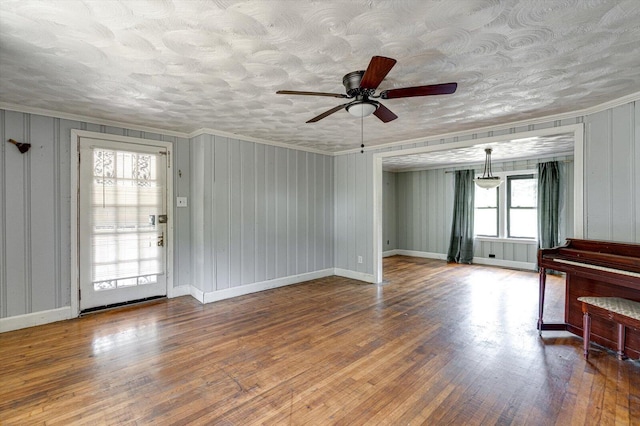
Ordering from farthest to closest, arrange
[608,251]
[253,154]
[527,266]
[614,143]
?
[527,266]
[253,154]
[614,143]
[608,251]

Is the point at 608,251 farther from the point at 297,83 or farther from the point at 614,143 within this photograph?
the point at 297,83

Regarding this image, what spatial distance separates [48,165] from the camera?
3529 millimetres

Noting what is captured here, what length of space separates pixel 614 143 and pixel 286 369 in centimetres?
386

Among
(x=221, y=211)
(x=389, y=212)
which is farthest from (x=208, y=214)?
(x=389, y=212)

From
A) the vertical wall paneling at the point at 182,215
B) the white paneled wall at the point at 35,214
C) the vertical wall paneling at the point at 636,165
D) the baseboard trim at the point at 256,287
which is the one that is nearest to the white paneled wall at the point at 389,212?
the baseboard trim at the point at 256,287

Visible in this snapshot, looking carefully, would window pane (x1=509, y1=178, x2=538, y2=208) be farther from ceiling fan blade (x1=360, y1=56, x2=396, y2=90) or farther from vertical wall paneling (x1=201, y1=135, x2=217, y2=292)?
vertical wall paneling (x1=201, y1=135, x2=217, y2=292)

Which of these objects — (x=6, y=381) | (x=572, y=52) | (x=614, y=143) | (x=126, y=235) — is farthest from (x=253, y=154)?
(x=614, y=143)

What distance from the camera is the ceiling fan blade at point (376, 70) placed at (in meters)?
1.79

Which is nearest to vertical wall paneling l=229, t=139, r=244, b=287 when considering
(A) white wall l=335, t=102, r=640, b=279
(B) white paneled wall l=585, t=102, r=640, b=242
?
(A) white wall l=335, t=102, r=640, b=279

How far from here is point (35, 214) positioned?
136 inches

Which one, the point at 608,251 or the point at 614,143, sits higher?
the point at 614,143

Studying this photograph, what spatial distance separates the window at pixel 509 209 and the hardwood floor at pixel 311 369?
3.05m

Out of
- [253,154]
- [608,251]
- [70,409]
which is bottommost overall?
[70,409]

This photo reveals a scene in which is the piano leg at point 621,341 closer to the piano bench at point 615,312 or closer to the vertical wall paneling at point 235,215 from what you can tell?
the piano bench at point 615,312
